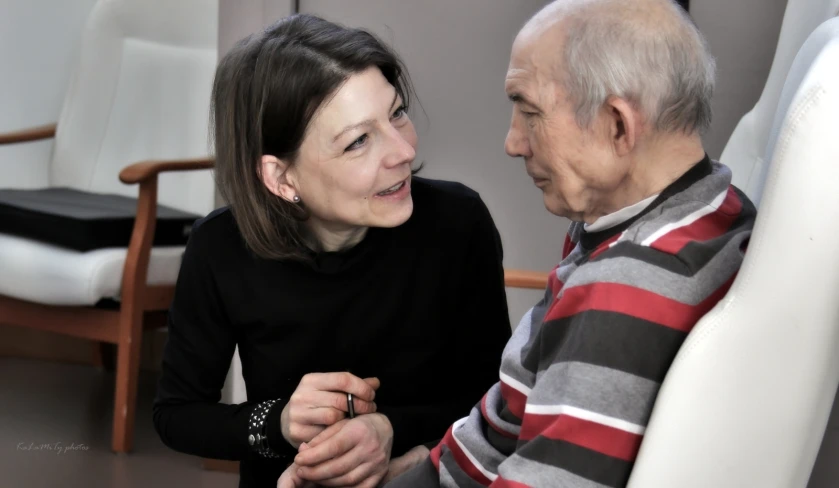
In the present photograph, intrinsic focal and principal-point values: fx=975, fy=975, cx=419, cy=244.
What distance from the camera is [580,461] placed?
86cm

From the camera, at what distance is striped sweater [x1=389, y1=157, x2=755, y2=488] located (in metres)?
0.86

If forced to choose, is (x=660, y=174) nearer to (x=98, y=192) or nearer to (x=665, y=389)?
(x=665, y=389)

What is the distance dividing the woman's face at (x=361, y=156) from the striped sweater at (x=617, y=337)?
44 cm

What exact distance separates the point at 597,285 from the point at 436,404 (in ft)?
2.09

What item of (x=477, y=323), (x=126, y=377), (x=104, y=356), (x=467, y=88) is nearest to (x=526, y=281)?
(x=477, y=323)

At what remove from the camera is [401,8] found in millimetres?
2568

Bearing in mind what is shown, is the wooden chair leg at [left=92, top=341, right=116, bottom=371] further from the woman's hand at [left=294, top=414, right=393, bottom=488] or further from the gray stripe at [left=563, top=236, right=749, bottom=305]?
the gray stripe at [left=563, top=236, right=749, bottom=305]

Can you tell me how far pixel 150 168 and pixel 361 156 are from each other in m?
1.56

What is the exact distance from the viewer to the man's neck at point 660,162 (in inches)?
38.5

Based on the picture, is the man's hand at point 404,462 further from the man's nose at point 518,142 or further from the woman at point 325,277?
the man's nose at point 518,142

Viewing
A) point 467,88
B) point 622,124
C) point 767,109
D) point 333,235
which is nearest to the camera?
point 622,124

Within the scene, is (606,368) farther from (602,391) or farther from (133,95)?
(133,95)

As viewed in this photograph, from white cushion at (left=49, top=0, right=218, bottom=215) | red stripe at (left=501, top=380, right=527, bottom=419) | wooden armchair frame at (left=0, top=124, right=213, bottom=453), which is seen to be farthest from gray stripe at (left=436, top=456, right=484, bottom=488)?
white cushion at (left=49, top=0, right=218, bottom=215)

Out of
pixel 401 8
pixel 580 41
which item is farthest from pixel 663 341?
pixel 401 8
